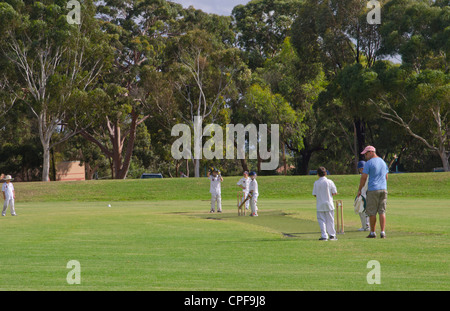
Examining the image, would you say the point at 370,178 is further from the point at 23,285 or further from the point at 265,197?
the point at 265,197

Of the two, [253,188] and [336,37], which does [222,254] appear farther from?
[336,37]

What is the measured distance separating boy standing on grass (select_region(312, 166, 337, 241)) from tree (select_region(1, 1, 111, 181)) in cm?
4596

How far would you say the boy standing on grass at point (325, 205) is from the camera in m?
15.8

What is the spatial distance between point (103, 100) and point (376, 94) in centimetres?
2591

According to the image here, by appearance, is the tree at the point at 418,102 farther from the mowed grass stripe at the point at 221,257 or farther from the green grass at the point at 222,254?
the mowed grass stripe at the point at 221,257

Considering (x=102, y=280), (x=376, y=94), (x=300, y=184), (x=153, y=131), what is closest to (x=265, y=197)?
(x=300, y=184)

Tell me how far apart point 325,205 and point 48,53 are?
48.1 m

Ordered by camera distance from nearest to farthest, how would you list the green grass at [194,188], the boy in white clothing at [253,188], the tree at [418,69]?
1. the boy in white clothing at [253,188]
2. the green grass at [194,188]
3. the tree at [418,69]

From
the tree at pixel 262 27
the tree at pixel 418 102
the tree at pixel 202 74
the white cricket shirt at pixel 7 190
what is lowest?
the white cricket shirt at pixel 7 190

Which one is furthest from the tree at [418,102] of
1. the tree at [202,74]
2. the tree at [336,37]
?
the tree at [202,74]

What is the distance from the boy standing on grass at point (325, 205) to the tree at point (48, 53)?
46.0 m

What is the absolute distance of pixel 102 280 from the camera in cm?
985

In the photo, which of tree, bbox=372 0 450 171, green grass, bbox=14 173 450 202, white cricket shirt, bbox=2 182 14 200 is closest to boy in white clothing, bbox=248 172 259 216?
white cricket shirt, bbox=2 182 14 200

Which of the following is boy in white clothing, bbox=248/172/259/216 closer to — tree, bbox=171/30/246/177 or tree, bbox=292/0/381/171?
tree, bbox=292/0/381/171
